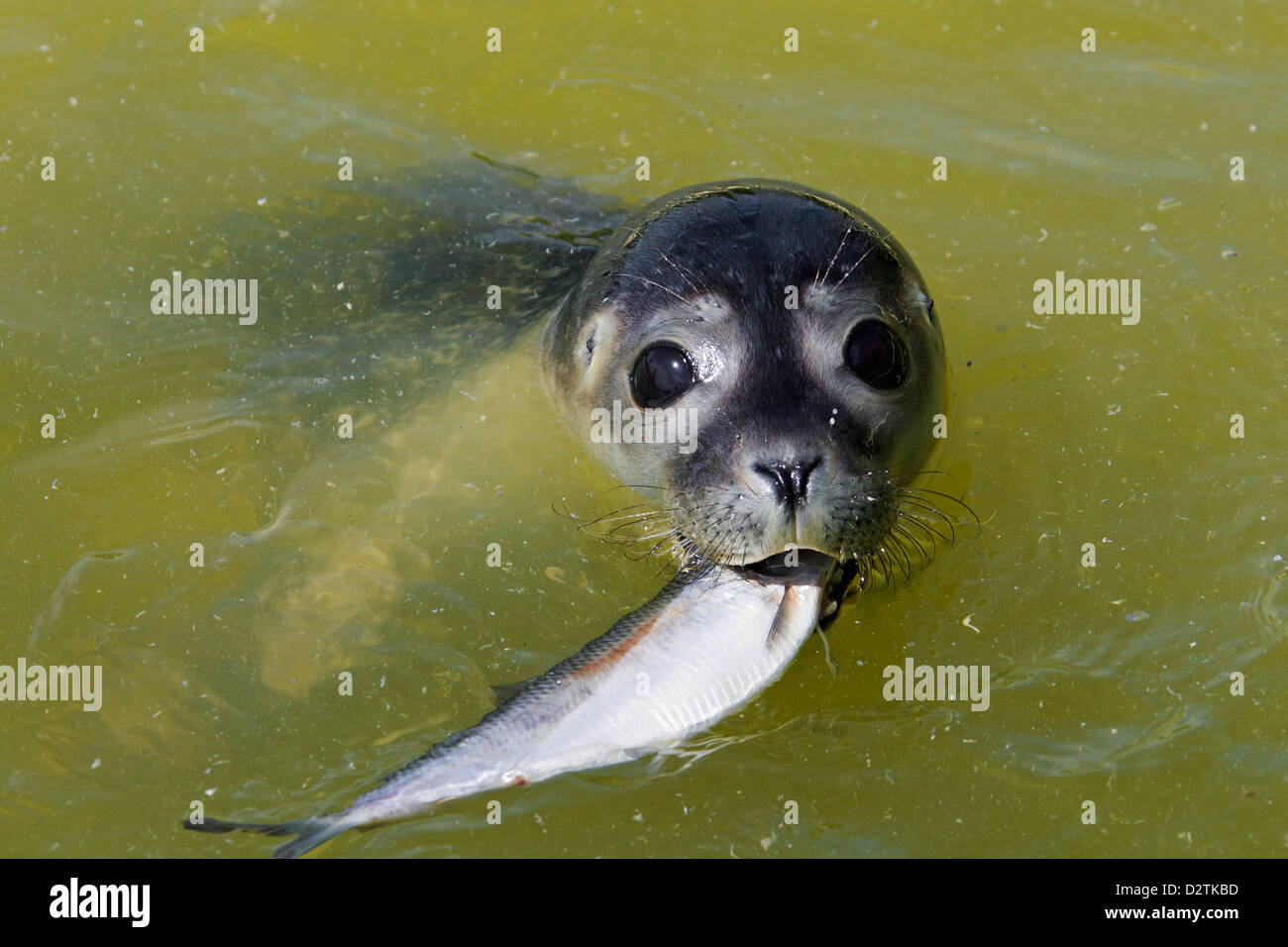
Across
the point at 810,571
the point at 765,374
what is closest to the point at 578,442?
the point at 765,374

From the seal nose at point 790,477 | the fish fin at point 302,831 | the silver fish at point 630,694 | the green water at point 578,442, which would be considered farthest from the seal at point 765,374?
the fish fin at point 302,831

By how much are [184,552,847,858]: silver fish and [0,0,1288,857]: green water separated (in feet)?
1.13

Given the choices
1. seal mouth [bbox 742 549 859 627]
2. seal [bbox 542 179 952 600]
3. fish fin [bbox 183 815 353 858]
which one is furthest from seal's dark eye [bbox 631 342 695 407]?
fish fin [bbox 183 815 353 858]

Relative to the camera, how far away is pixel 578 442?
4.53 meters

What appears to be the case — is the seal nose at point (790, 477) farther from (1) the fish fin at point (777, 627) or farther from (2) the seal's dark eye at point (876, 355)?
(2) the seal's dark eye at point (876, 355)

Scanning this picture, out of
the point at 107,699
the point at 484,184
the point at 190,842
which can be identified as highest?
the point at 484,184

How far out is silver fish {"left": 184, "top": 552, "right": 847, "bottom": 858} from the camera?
10.3ft

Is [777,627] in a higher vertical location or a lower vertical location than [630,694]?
higher

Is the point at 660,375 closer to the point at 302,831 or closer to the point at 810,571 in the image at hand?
the point at 810,571

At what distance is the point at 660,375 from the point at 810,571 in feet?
2.48

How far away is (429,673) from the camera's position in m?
3.99
